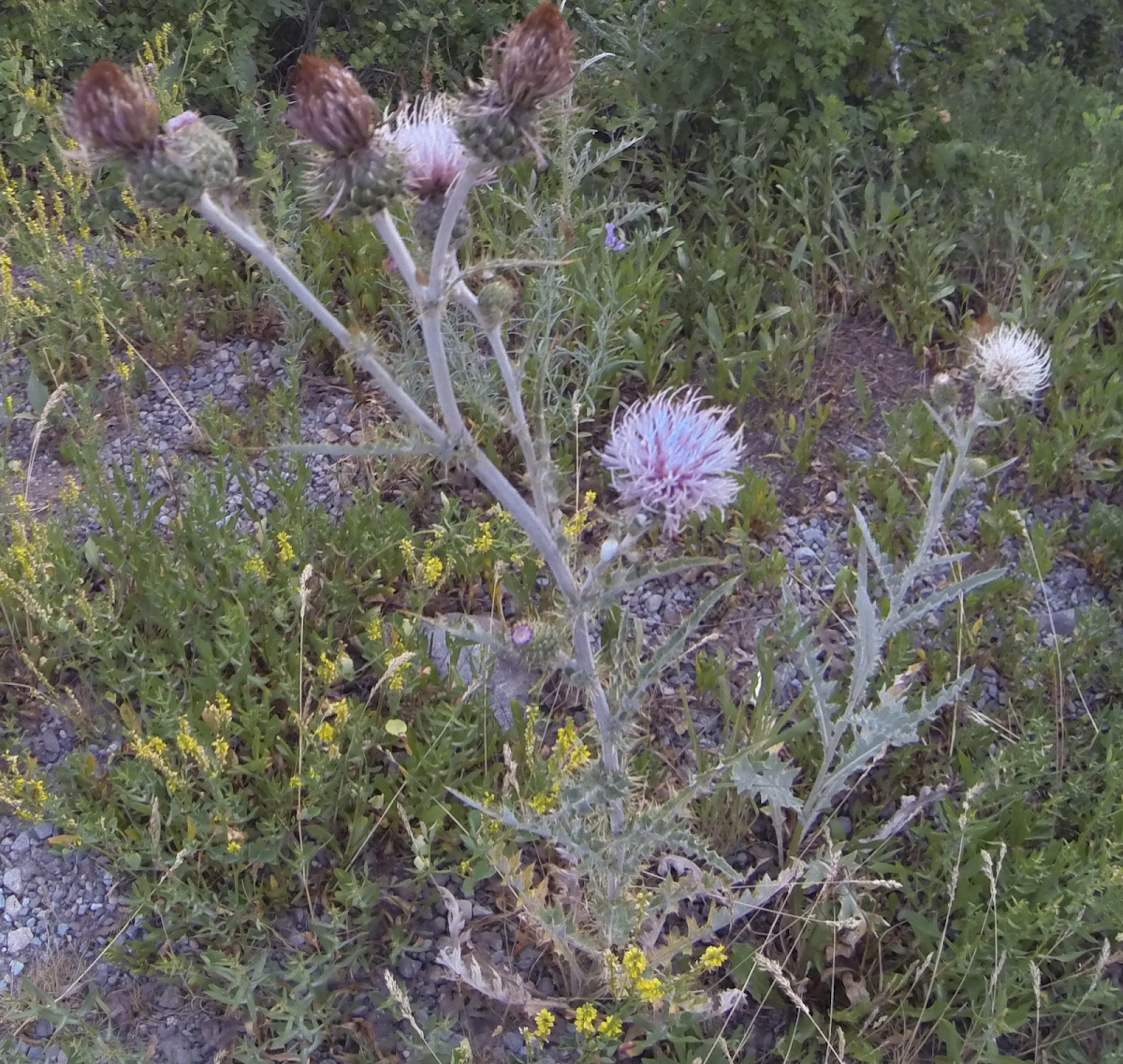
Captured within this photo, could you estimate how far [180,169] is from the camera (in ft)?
4.65

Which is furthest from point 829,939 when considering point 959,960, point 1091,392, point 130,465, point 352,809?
point 130,465

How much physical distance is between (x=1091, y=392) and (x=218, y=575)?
294cm

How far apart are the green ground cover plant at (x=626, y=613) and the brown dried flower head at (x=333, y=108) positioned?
16 centimetres

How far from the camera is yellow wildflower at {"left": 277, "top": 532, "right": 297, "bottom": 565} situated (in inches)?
104

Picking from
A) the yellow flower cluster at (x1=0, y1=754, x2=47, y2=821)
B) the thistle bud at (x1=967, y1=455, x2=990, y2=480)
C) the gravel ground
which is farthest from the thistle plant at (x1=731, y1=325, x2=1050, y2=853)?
the yellow flower cluster at (x1=0, y1=754, x2=47, y2=821)

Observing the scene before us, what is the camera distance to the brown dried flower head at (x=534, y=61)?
145cm

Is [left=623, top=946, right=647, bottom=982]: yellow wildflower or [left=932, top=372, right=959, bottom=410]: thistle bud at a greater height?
[left=932, top=372, right=959, bottom=410]: thistle bud

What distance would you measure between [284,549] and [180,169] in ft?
4.44

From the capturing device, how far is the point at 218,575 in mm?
Answer: 2787

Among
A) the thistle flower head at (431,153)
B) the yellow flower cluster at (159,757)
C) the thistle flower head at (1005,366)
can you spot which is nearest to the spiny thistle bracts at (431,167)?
the thistle flower head at (431,153)

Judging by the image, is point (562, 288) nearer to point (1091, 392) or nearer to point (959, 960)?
point (1091, 392)

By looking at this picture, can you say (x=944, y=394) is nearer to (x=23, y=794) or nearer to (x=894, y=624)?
(x=894, y=624)

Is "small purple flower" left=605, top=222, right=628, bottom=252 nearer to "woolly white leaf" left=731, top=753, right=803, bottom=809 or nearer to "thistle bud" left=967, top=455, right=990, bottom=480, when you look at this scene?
"thistle bud" left=967, top=455, right=990, bottom=480

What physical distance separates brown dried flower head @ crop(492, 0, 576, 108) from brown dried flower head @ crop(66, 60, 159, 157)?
0.54 m
